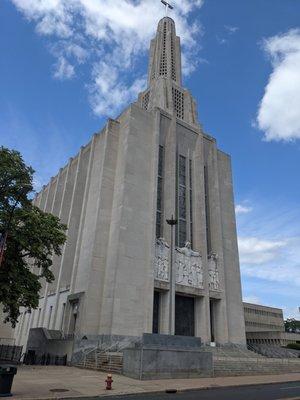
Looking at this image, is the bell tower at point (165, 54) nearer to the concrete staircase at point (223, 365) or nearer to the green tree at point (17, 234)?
the green tree at point (17, 234)

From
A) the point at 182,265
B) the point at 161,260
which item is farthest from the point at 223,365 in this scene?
the point at 182,265

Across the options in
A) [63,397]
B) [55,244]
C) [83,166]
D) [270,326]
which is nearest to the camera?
[63,397]

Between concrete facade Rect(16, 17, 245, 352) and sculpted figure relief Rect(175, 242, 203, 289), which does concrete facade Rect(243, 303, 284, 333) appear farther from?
sculpted figure relief Rect(175, 242, 203, 289)

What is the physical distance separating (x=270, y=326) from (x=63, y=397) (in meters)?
84.1

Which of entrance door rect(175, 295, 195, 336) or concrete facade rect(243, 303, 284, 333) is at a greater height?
concrete facade rect(243, 303, 284, 333)

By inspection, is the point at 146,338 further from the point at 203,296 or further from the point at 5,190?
the point at 203,296

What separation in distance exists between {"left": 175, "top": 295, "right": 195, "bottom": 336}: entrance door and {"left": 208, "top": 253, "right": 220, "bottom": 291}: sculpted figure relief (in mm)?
2898

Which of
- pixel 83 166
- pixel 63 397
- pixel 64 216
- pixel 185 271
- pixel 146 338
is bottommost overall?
pixel 63 397

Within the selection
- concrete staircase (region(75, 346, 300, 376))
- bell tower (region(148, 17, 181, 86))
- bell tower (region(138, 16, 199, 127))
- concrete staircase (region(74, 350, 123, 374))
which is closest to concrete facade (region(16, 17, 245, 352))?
bell tower (region(138, 16, 199, 127))

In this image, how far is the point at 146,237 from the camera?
116 feet

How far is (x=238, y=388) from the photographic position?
54.3 feet

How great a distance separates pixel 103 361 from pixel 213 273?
19517 mm

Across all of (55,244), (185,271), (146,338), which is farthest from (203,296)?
(55,244)

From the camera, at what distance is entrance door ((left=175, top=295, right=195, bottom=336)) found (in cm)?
3569
